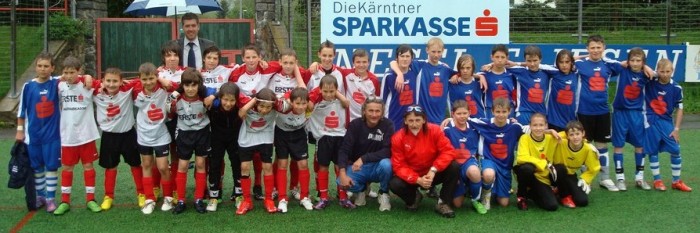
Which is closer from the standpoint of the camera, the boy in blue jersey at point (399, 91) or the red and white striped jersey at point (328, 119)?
the red and white striped jersey at point (328, 119)

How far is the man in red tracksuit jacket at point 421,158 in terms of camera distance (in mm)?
5113

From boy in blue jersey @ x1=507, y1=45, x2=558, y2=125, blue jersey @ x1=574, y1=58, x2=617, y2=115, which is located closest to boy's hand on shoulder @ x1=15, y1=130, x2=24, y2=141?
boy in blue jersey @ x1=507, y1=45, x2=558, y2=125

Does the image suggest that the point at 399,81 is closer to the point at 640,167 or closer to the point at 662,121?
the point at 640,167

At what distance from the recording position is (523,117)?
239 inches

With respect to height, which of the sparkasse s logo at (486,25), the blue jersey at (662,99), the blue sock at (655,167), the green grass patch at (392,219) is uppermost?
the sparkasse s logo at (486,25)

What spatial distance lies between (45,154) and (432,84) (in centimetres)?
328

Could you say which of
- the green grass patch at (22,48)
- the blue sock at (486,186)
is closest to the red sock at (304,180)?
the blue sock at (486,186)

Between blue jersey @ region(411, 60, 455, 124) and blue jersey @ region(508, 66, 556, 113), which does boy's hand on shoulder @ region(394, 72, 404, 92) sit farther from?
blue jersey @ region(508, 66, 556, 113)

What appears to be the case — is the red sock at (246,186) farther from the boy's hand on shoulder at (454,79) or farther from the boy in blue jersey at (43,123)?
the boy's hand on shoulder at (454,79)

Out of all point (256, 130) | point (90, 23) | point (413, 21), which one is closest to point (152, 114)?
point (256, 130)

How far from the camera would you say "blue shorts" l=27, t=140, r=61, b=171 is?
210 inches

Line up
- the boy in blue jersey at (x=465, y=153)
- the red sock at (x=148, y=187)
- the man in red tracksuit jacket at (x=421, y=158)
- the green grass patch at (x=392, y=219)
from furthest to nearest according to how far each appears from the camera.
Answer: the red sock at (x=148, y=187), the boy in blue jersey at (x=465, y=153), the man in red tracksuit jacket at (x=421, y=158), the green grass patch at (x=392, y=219)

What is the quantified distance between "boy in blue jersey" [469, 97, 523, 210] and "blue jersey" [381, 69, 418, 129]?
0.67 metres

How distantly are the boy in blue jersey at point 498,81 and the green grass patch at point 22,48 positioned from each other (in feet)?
28.0
